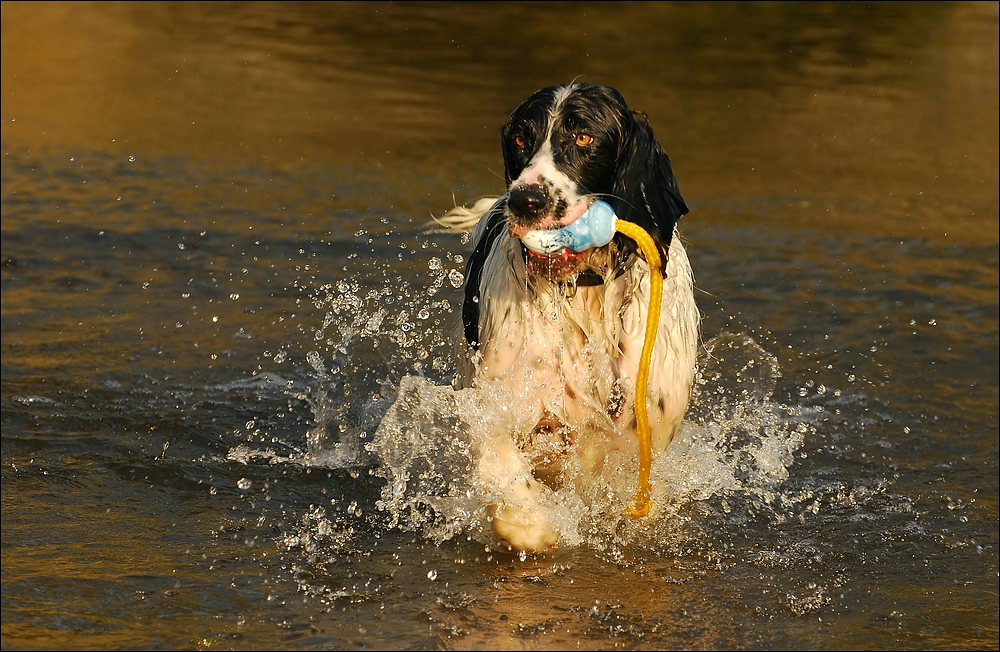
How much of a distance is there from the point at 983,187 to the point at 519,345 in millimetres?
7605

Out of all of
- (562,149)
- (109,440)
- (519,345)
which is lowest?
(109,440)

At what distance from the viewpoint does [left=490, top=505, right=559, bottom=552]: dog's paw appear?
4359 mm

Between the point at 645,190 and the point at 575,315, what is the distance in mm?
474

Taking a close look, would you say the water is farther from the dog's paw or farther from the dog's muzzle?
the dog's muzzle

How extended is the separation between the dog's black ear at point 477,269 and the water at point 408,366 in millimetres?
264

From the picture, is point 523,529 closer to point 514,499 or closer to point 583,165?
point 514,499

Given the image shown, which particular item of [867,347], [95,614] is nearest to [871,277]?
[867,347]

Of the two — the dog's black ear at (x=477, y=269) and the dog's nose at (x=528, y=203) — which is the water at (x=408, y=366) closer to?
the dog's black ear at (x=477, y=269)

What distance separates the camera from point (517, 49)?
14273mm

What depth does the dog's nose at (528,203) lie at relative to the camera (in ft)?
12.4

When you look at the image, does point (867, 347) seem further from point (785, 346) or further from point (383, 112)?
point (383, 112)

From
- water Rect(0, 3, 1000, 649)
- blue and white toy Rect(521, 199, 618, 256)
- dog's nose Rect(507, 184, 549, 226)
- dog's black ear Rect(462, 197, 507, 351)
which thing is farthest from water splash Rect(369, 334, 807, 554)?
dog's nose Rect(507, 184, 549, 226)

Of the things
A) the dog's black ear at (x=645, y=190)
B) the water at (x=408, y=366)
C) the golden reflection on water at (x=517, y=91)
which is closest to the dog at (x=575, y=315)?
the dog's black ear at (x=645, y=190)

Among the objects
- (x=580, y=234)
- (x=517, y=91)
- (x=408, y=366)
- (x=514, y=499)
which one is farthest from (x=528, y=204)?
(x=517, y=91)
